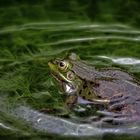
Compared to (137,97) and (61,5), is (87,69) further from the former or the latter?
(61,5)

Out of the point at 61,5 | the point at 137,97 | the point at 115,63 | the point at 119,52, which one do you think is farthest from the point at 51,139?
the point at 61,5

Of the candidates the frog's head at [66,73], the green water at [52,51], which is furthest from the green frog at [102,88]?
the green water at [52,51]

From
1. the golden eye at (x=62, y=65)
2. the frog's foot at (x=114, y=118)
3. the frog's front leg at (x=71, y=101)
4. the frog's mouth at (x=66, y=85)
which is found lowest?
the frog's foot at (x=114, y=118)

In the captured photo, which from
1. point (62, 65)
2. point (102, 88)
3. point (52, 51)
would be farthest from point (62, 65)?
point (52, 51)

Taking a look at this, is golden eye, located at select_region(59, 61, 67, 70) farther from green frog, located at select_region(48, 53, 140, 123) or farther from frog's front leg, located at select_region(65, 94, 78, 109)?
frog's front leg, located at select_region(65, 94, 78, 109)

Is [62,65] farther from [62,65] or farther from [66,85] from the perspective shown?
[66,85]

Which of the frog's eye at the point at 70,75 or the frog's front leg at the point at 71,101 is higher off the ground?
the frog's eye at the point at 70,75

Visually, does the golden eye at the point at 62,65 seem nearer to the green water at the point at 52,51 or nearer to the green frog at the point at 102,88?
the green frog at the point at 102,88
